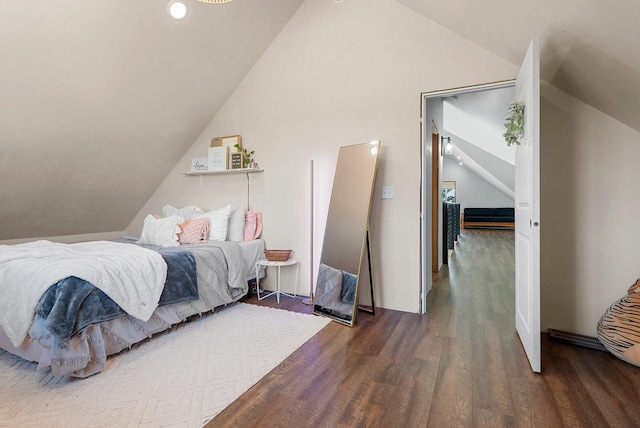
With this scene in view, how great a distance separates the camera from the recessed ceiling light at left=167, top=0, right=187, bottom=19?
2.69 m

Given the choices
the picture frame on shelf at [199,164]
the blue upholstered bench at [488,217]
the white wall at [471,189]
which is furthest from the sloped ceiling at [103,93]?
the white wall at [471,189]

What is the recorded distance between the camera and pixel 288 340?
2.42 metres

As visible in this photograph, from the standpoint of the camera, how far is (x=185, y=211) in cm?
401

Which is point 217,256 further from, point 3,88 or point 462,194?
point 462,194

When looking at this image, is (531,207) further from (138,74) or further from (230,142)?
(138,74)

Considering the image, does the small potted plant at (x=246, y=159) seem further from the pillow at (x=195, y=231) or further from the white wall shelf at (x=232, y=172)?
the pillow at (x=195, y=231)

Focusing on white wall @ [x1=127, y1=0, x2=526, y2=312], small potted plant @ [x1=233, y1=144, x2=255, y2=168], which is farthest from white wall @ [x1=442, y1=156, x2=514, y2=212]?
small potted plant @ [x1=233, y1=144, x2=255, y2=168]

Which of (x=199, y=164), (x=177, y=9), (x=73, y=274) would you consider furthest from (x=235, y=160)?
(x=73, y=274)

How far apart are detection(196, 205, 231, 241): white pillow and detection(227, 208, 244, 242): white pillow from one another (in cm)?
7

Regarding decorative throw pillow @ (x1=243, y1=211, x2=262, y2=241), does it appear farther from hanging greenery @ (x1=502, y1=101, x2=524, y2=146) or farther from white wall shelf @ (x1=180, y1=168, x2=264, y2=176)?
hanging greenery @ (x1=502, y1=101, x2=524, y2=146)

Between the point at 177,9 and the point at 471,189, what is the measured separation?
12.6m

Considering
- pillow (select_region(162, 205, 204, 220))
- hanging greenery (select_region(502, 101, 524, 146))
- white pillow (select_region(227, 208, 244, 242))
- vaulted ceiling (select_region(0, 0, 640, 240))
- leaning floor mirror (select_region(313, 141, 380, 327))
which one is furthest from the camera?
pillow (select_region(162, 205, 204, 220))

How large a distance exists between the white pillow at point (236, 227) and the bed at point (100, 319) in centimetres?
61

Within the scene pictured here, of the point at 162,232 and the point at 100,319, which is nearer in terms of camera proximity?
the point at 100,319
